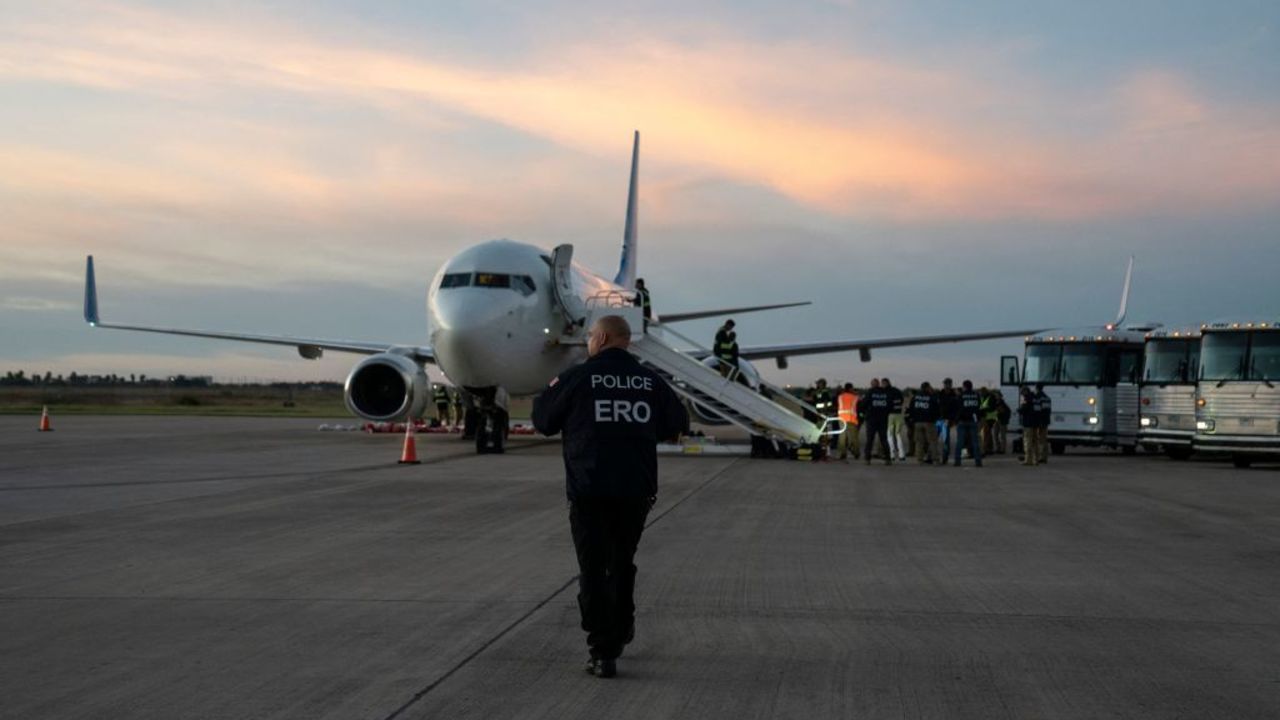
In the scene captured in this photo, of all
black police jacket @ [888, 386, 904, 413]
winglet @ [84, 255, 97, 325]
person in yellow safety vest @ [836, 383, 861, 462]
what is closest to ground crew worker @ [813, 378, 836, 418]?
person in yellow safety vest @ [836, 383, 861, 462]

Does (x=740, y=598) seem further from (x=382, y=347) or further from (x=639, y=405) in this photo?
(x=382, y=347)

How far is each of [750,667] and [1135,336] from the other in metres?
26.3

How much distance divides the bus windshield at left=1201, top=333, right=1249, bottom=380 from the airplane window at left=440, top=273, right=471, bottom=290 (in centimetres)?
1350

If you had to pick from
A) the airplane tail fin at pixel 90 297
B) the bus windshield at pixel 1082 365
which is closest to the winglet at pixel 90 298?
the airplane tail fin at pixel 90 297

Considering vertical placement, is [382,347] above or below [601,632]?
above

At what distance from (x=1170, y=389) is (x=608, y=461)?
22446mm

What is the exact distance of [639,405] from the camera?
5992mm

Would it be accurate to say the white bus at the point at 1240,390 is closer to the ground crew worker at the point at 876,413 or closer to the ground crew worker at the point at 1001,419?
the ground crew worker at the point at 876,413

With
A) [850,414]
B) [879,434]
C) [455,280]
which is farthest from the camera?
[850,414]

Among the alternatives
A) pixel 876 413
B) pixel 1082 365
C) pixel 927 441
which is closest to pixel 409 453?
pixel 876 413

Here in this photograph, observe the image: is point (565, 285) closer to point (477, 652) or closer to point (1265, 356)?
point (1265, 356)

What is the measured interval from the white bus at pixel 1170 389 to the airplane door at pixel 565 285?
11953 mm

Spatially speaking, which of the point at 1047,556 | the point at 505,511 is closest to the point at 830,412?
the point at 505,511

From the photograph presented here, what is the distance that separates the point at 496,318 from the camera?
21.3 m
